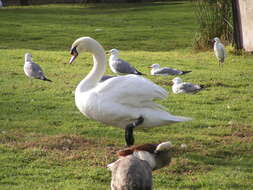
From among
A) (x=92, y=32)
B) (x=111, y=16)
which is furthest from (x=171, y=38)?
(x=111, y=16)

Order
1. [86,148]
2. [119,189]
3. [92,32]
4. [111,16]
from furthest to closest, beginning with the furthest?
[111,16]
[92,32]
[86,148]
[119,189]

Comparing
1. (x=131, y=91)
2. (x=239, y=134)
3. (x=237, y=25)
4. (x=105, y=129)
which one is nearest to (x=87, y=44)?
(x=131, y=91)

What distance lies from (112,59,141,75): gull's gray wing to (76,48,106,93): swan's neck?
4.72 metres

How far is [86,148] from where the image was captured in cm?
760

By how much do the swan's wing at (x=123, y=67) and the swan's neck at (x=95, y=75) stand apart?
4.72 m

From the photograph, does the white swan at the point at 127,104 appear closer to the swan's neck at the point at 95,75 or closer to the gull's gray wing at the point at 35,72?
the swan's neck at the point at 95,75

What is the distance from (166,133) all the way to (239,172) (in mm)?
2022

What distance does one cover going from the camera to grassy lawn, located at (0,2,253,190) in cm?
651

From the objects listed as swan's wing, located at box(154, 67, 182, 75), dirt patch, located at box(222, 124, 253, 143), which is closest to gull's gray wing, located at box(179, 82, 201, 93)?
swan's wing, located at box(154, 67, 182, 75)

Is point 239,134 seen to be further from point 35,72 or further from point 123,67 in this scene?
point 35,72

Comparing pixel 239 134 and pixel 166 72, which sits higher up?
pixel 166 72

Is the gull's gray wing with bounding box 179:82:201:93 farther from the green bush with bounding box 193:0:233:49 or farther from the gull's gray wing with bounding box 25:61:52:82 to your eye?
the green bush with bounding box 193:0:233:49

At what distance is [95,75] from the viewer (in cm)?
794

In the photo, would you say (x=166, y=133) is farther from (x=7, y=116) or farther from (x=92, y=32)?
(x=92, y=32)
